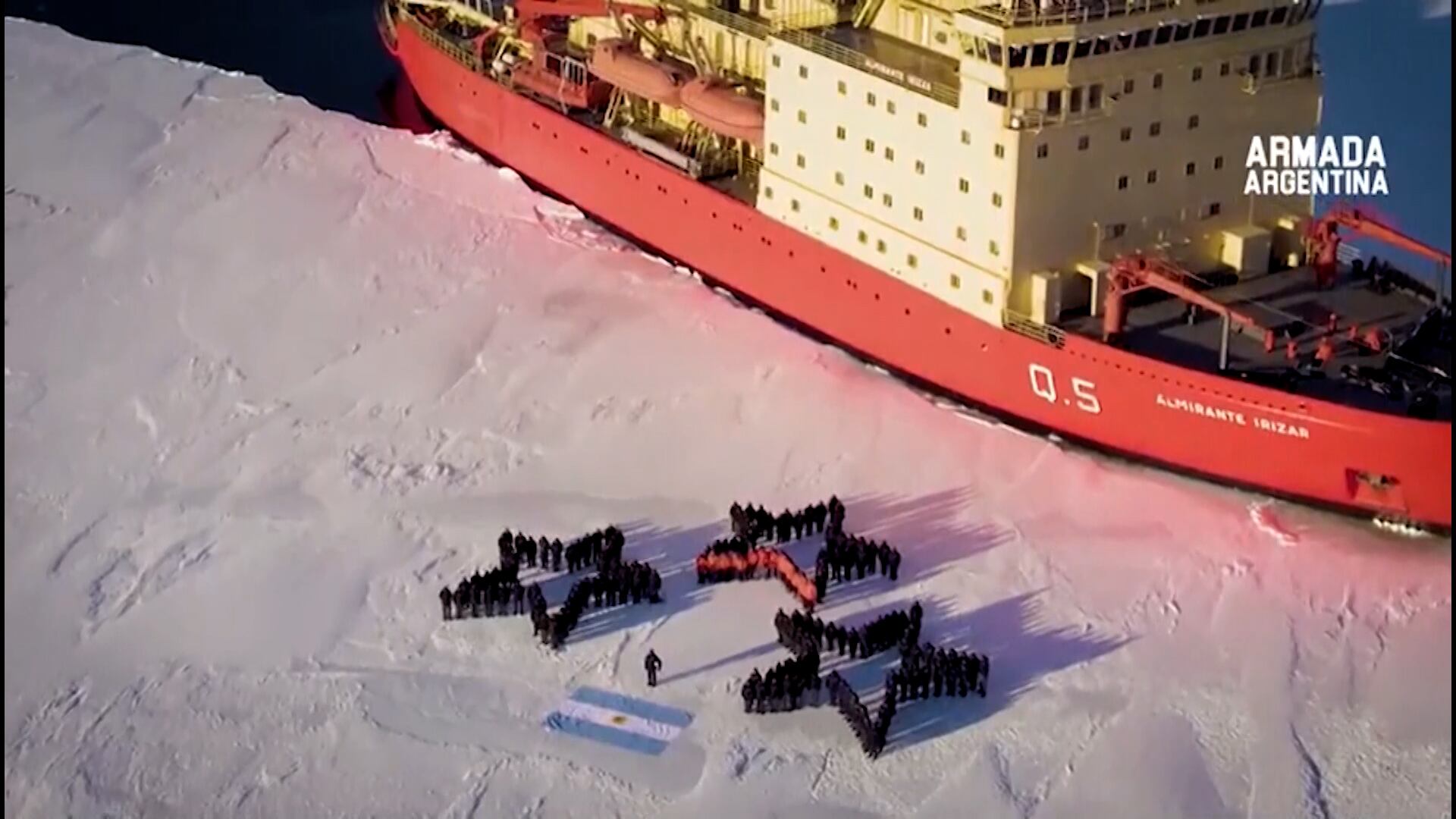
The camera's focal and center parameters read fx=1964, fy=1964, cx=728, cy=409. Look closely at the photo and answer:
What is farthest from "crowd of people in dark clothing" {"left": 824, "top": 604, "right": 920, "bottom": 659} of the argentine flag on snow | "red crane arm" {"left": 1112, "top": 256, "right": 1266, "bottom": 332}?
"red crane arm" {"left": 1112, "top": 256, "right": 1266, "bottom": 332}

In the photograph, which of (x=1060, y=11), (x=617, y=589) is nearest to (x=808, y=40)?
(x=1060, y=11)

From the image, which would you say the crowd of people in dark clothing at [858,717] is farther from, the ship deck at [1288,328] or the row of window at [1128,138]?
the row of window at [1128,138]

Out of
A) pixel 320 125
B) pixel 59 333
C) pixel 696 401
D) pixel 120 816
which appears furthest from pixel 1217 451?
pixel 320 125

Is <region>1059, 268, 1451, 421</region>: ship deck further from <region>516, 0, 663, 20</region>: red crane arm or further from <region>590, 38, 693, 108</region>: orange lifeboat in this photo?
<region>516, 0, 663, 20</region>: red crane arm

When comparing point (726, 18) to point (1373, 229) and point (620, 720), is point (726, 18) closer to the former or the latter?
point (1373, 229)

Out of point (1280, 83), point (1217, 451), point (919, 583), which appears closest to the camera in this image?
point (919, 583)

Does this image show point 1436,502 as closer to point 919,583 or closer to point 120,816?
point 919,583
